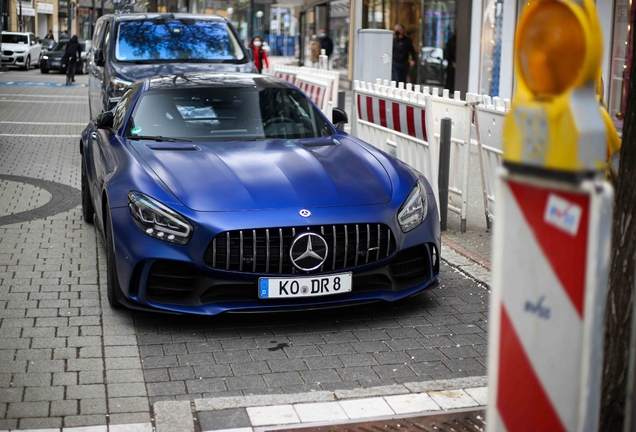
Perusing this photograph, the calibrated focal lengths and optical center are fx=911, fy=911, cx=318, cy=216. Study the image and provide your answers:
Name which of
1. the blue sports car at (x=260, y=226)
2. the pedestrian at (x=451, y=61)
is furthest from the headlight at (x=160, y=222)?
the pedestrian at (x=451, y=61)

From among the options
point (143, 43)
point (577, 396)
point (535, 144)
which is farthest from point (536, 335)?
point (143, 43)

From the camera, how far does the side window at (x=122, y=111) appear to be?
6.89 m

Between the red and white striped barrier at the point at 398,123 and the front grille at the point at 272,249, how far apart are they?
115 inches

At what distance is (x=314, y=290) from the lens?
527 centimetres

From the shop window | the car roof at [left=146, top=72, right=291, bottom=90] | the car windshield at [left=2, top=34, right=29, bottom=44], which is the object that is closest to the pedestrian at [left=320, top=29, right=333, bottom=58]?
the shop window

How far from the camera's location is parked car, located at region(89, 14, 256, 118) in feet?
40.4

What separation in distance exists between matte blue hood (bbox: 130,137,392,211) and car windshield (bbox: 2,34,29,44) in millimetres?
42512

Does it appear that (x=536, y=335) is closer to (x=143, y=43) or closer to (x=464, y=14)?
(x=143, y=43)

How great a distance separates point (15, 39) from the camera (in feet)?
151

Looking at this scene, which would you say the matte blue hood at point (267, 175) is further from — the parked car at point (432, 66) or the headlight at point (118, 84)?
the parked car at point (432, 66)

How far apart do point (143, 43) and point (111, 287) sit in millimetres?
7780

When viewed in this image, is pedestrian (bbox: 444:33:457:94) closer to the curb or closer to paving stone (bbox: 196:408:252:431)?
the curb

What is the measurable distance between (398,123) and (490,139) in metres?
1.27

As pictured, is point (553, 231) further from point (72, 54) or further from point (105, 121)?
point (72, 54)
